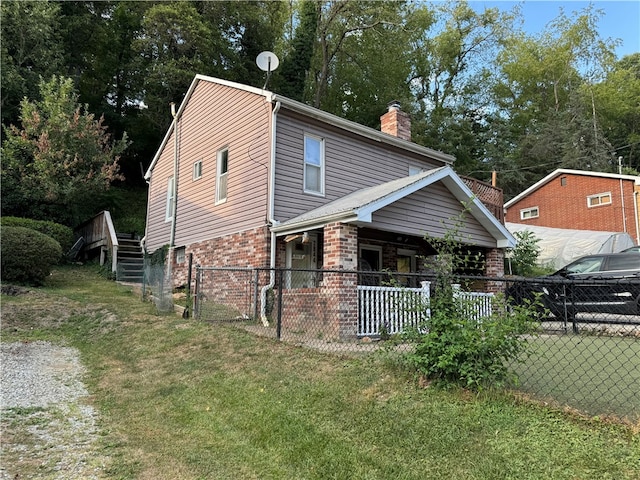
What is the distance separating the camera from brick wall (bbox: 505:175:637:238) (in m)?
22.5

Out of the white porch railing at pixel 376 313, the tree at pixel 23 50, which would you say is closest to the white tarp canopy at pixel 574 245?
the white porch railing at pixel 376 313

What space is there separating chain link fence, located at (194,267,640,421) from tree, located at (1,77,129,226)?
9140 mm

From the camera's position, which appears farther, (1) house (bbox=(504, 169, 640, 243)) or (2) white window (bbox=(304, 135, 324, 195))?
(1) house (bbox=(504, 169, 640, 243))

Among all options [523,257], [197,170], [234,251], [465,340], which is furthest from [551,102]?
[465,340]

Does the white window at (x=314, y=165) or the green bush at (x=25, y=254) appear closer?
the green bush at (x=25, y=254)

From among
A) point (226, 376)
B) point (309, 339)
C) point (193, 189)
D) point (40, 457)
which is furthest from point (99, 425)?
point (193, 189)

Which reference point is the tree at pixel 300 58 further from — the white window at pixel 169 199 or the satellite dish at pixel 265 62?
the satellite dish at pixel 265 62

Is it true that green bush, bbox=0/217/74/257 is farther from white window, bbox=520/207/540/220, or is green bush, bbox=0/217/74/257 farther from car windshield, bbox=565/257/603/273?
white window, bbox=520/207/540/220

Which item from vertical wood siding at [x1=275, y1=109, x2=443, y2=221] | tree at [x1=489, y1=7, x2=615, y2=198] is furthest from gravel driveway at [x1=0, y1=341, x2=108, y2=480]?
tree at [x1=489, y1=7, x2=615, y2=198]

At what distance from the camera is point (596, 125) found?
31703mm

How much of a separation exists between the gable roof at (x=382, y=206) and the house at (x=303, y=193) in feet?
0.09

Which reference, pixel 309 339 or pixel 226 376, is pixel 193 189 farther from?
pixel 226 376

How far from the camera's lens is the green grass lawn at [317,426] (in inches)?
123

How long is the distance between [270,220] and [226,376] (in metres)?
4.81
